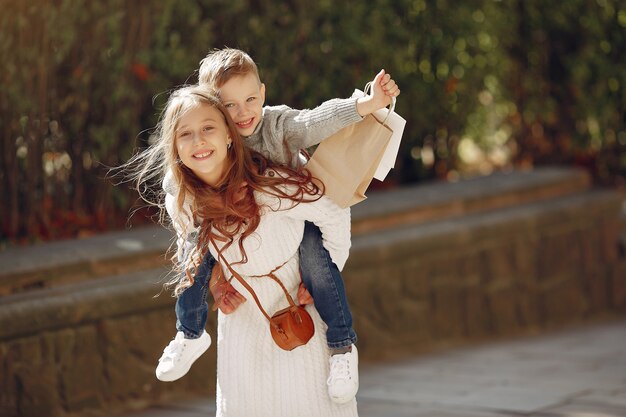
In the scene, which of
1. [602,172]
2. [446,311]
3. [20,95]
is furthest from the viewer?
[602,172]

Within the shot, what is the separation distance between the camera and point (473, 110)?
23.2ft

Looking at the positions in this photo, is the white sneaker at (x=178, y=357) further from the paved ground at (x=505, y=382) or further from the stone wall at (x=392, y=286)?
the paved ground at (x=505, y=382)

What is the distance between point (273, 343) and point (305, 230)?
33 cm

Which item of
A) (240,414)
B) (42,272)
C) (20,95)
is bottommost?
(240,414)

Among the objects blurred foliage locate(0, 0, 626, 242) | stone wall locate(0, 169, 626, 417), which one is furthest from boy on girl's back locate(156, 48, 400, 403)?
Answer: stone wall locate(0, 169, 626, 417)

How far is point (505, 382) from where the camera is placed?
5.24 meters

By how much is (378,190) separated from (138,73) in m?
1.81

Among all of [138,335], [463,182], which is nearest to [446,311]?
[463,182]

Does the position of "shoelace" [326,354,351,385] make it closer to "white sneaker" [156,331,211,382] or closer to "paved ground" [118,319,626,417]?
"white sneaker" [156,331,211,382]

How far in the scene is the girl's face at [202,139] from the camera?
10.5ft

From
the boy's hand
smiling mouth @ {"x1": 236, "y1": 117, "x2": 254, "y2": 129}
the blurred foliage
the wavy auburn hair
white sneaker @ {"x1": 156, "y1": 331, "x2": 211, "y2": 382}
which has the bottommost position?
white sneaker @ {"x1": 156, "y1": 331, "x2": 211, "y2": 382}

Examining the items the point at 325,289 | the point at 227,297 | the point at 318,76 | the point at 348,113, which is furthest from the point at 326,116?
the point at 318,76

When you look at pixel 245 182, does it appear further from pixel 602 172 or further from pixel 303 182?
pixel 602 172

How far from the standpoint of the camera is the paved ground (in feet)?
15.5
